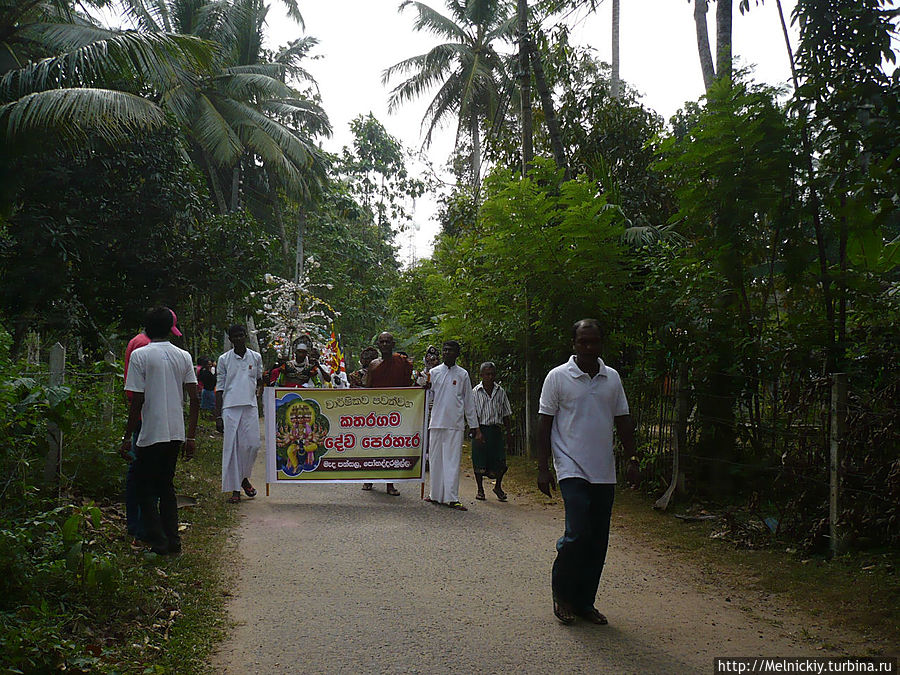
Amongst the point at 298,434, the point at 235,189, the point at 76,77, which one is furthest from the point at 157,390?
the point at 235,189

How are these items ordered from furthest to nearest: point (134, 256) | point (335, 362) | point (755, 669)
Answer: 1. point (335, 362)
2. point (134, 256)
3. point (755, 669)

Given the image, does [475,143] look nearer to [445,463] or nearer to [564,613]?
[445,463]

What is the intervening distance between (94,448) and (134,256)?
604 centimetres

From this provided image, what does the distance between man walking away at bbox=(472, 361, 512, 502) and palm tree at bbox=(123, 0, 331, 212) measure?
1320cm

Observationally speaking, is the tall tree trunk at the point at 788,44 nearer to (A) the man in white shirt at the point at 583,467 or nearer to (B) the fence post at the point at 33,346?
(A) the man in white shirt at the point at 583,467

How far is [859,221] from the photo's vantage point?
5.87m

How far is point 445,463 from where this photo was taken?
956cm

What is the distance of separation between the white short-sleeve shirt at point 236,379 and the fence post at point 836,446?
19.9ft

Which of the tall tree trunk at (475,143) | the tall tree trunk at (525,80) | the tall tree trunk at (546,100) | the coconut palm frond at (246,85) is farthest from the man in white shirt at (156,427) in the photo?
the tall tree trunk at (475,143)

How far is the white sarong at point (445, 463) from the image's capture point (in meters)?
9.51

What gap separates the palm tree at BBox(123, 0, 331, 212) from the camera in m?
22.0

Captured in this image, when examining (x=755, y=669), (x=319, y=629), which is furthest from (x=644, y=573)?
(x=319, y=629)

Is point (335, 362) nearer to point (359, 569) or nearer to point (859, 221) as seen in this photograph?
point (359, 569)

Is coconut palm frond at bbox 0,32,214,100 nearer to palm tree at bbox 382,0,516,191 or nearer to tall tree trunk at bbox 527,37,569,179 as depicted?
tall tree trunk at bbox 527,37,569,179
